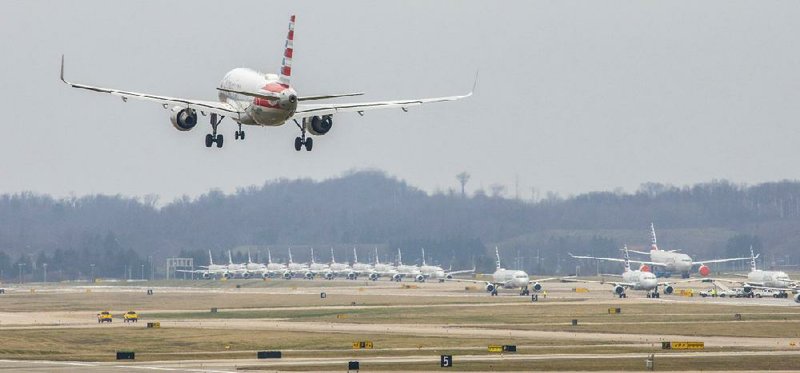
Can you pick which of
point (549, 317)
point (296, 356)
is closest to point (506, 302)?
point (549, 317)

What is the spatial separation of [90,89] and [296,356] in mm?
29179

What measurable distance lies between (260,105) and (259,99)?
1.27 ft

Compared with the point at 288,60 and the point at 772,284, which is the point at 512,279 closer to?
the point at 772,284

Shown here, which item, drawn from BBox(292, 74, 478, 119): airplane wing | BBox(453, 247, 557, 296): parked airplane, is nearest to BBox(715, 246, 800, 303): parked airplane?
BBox(453, 247, 557, 296): parked airplane

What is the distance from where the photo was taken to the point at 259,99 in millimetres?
77000

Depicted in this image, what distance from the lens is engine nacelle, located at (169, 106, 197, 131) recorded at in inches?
3201

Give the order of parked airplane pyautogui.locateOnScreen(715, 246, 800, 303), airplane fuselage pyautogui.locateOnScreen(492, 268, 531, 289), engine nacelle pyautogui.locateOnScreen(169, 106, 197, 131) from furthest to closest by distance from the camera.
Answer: airplane fuselage pyautogui.locateOnScreen(492, 268, 531, 289) → parked airplane pyautogui.locateOnScreen(715, 246, 800, 303) → engine nacelle pyautogui.locateOnScreen(169, 106, 197, 131)

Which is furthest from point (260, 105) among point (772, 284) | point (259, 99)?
point (772, 284)

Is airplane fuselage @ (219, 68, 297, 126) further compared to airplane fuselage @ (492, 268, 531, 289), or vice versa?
airplane fuselage @ (492, 268, 531, 289)

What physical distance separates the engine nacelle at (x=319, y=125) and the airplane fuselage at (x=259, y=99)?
363 cm

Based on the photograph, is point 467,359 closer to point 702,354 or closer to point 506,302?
point 702,354

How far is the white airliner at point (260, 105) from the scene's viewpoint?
76.0m

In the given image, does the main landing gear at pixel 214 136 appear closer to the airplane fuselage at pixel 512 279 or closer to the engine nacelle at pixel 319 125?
the engine nacelle at pixel 319 125

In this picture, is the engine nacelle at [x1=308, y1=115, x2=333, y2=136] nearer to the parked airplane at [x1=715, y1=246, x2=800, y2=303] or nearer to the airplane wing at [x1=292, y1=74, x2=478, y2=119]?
the airplane wing at [x1=292, y1=74, x2=478, y2=119]
